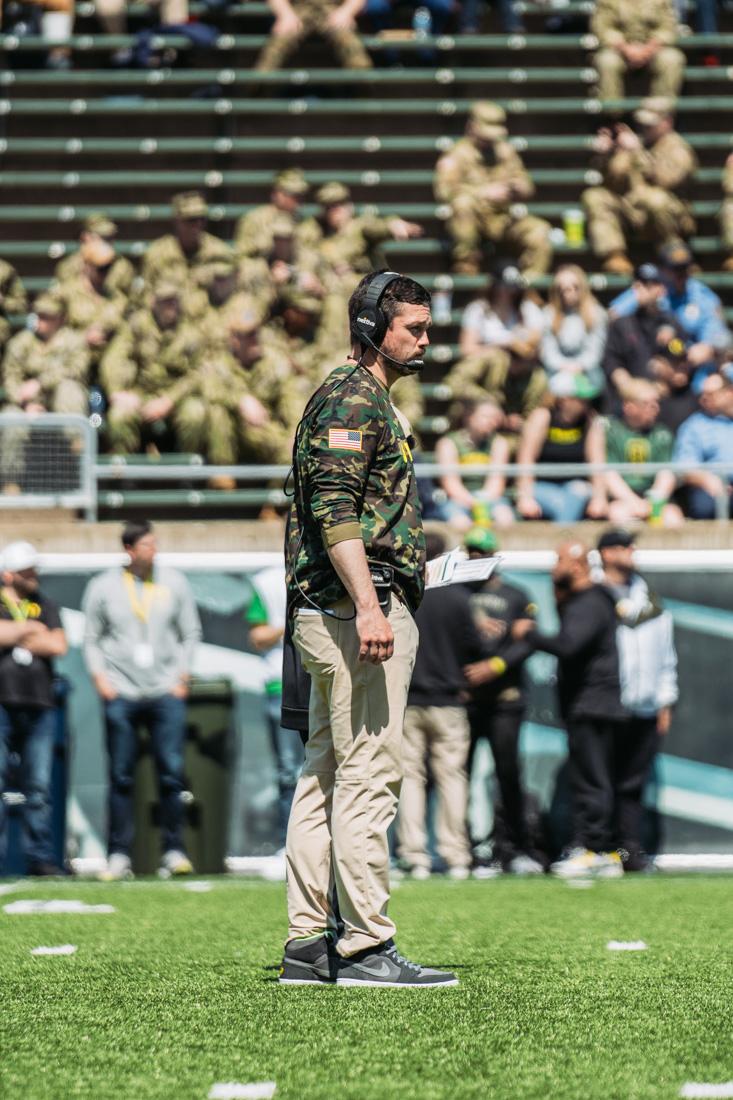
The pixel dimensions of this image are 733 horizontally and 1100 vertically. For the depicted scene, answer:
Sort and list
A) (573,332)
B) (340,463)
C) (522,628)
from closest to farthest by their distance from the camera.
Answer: (340,463)
(522,628)
(573,332)

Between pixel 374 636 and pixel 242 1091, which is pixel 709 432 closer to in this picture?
pixel 374 636

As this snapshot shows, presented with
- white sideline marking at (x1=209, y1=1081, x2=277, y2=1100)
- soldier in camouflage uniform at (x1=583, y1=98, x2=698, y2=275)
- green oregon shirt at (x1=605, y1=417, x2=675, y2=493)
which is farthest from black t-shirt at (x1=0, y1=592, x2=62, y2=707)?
white sideline marking at (x1=209, y1=1081, x2=277, y2=1100)

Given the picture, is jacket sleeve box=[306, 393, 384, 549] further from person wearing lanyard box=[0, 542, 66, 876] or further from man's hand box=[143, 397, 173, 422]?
man's hand box=[143, 397, 173, 422]

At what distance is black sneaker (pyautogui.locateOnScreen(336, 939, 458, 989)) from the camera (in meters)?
5.90

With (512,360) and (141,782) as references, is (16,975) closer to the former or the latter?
(141,782)

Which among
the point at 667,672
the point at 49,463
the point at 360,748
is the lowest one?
the point at 667,672

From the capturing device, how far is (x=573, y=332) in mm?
15211

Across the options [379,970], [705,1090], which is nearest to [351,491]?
[379,970]

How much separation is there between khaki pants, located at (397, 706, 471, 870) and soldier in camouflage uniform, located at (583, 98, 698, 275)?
20.8 ft

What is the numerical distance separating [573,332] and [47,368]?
3.86 m

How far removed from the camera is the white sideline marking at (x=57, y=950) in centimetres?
702

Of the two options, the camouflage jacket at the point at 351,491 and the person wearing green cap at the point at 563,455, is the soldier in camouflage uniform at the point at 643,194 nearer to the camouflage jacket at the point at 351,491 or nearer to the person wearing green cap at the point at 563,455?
the person wearing green cap at the point at 563,455

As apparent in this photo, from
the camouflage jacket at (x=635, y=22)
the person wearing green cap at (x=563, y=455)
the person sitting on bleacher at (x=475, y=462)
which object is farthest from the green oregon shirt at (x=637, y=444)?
the camouflage jacket at (x=635, y=22)

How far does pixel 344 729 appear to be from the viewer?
595 cm
